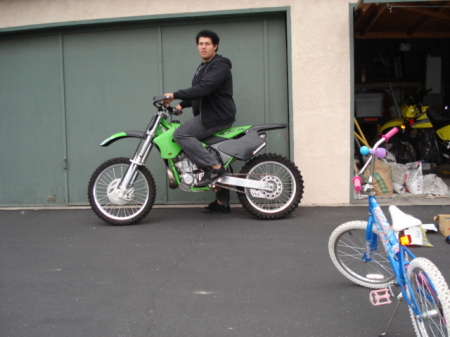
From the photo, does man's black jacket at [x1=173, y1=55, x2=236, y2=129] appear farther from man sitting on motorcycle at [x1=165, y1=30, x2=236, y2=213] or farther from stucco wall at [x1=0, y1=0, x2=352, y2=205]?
stucco wall at [x1=0, y1=0, x2=352, y2=205]

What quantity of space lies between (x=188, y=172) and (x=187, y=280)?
1.94 m

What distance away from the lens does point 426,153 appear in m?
8.90

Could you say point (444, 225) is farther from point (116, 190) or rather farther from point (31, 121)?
point (31, 121)

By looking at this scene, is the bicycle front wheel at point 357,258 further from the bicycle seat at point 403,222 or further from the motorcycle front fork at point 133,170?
the motorcycle front fork at point 133,170

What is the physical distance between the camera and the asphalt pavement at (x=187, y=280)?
3.02 m

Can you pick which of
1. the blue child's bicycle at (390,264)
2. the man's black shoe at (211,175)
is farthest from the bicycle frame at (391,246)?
the man's black shoe at (211,175)

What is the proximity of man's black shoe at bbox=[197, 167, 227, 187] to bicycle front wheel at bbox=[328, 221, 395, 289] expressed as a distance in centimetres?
206

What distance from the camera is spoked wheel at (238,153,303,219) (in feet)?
18.0

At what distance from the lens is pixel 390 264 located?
302 centimetres

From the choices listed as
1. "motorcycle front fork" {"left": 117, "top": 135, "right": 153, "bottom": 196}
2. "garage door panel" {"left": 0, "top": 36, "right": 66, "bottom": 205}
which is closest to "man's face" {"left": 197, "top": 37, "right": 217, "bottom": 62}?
"motorcycle front fork" {"left": 117, "top": 135, "right": 153, "bottom": 196}

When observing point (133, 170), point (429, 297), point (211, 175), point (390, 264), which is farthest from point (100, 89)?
point (429, 297)

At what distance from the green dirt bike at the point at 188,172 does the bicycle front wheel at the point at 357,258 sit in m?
1.92

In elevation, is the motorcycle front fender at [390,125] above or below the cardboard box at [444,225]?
above

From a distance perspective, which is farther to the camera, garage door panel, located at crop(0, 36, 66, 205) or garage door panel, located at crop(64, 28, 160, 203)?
garage door panel, located at crop(0, 36, 66, 205)
